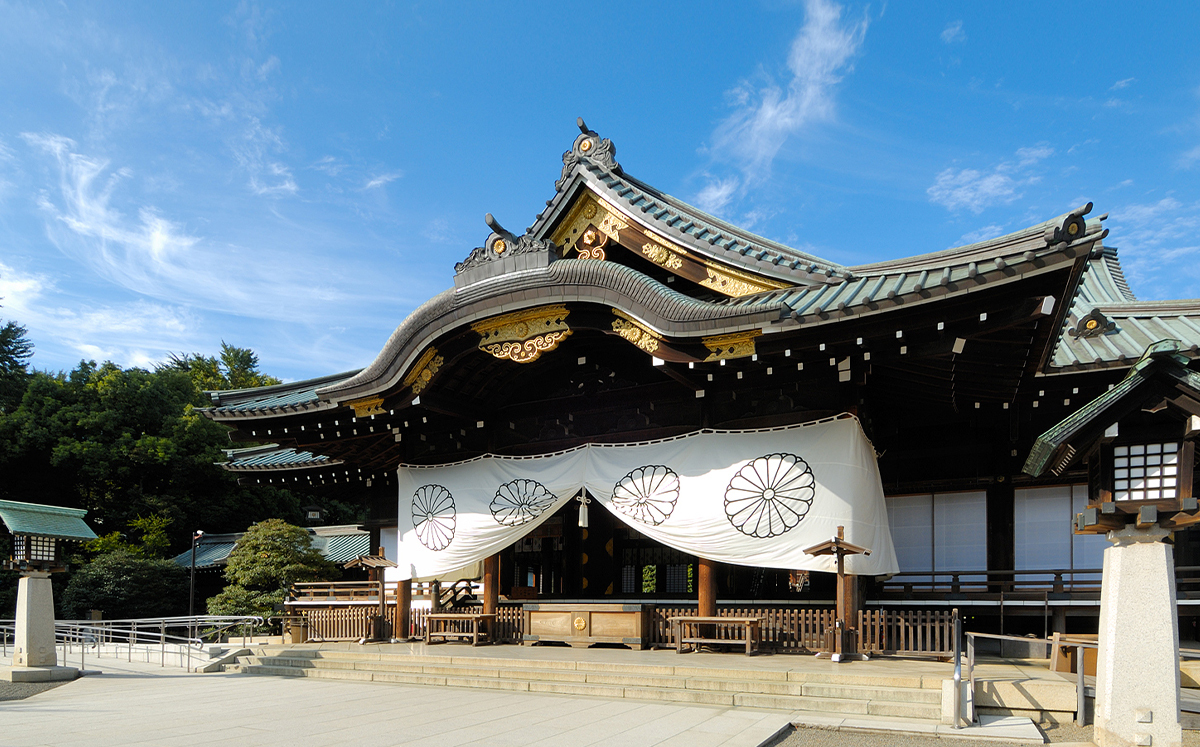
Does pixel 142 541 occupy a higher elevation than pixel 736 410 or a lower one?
lower

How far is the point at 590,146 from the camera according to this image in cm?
1215

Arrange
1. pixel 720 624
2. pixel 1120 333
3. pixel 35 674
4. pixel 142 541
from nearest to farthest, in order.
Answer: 1. pixel 720 624
2. pixel 1120 333
3. pixel 35 674
4. pixel 142 541

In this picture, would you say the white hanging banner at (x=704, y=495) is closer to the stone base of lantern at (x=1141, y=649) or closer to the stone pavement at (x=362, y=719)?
the stone pavement at (x=362, y=719)

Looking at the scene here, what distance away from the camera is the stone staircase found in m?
7.26

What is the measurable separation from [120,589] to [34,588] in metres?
16.2

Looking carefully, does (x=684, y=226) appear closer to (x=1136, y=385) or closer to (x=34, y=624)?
(x=1136, y=385)

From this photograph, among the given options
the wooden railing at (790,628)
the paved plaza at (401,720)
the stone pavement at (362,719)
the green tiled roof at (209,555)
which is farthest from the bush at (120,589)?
the wooden railing at (790,628)

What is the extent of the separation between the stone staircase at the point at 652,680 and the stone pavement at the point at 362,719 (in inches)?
11.0

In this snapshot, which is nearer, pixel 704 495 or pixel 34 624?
pixel 704 495

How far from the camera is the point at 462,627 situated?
11.9 m

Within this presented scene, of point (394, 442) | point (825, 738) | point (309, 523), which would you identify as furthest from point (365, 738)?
point (309, 523)

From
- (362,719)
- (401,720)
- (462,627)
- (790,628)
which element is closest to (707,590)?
(790,628)

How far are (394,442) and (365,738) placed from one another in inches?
303

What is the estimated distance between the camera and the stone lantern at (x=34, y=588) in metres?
11.5
